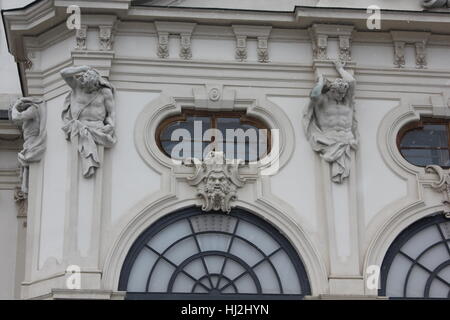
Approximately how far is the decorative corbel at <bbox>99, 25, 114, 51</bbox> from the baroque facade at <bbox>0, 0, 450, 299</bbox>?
2cm

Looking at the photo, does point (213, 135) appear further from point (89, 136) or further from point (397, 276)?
point (397, 276)

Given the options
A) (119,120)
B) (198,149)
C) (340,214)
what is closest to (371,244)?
(340,214)

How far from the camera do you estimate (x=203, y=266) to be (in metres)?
19.3

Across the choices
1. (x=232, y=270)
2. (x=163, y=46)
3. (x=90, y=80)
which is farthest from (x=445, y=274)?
(x=90, y=80)

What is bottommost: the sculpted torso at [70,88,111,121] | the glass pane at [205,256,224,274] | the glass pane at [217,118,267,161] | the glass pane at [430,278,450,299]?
the glass pane at [430,278,450,299]

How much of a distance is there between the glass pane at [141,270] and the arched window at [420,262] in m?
3.84

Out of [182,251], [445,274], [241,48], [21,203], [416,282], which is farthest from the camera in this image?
[21,203]

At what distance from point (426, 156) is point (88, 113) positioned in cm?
595

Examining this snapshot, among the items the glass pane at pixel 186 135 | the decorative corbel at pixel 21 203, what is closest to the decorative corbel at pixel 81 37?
the glass pane at pixel 186 135

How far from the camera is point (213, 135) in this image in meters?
20.2

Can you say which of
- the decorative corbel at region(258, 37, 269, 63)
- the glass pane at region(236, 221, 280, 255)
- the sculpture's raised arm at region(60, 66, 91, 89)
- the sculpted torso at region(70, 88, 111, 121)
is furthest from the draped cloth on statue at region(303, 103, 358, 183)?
the sculpture's raised arm at region(60, 66, 91, 89)

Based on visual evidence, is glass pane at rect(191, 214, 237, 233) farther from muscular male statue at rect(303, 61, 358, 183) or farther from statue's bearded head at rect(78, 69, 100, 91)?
statue's bearded head at rect(78, 69, 100, 91)

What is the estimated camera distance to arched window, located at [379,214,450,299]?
63.8ft
